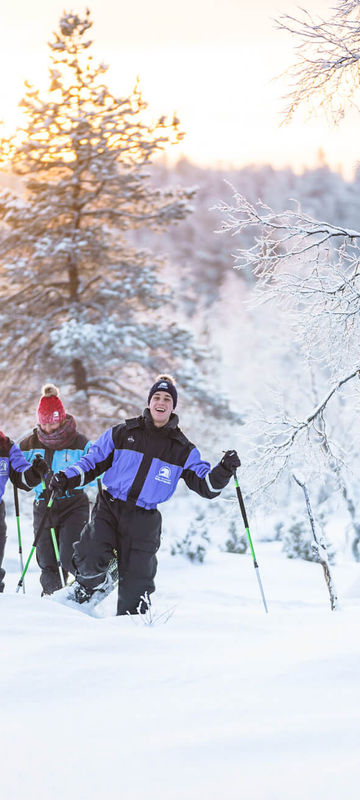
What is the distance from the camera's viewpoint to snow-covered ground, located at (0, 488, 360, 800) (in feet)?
7.18

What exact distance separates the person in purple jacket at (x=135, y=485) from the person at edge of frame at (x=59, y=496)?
47.7 inches

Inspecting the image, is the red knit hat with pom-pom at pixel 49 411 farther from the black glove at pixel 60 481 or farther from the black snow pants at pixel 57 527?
the black glove at pixel 60 481

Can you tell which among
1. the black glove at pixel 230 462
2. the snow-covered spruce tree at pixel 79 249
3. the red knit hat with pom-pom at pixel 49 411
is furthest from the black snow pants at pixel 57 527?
the snow-covered spruce tree at pixel 79 249

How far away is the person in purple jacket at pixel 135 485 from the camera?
191 inches

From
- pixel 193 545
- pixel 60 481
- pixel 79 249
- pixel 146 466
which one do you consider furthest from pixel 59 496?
pixel 79 249

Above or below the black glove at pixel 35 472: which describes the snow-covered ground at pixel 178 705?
below

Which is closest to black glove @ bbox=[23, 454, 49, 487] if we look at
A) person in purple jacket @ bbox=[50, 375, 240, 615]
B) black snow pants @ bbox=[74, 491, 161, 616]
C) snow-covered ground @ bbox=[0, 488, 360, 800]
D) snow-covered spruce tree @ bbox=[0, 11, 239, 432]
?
person in purple jacket @ bbox=[50, 375, 240, 615]

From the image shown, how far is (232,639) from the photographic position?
3.65 m

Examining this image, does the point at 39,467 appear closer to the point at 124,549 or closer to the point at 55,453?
the point at 55,453

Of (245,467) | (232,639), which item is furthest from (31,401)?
(232,639)

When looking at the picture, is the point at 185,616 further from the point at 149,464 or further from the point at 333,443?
the point at 333,443

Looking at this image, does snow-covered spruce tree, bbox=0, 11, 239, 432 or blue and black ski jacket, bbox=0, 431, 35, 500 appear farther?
snow-covered spruce tree, bbox=0, 11, 239, 432

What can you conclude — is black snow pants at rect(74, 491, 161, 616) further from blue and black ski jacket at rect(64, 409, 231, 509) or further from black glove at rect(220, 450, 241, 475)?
black glove at rect(220, 450, 241, 475)

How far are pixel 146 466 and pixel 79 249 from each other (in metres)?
Result: 10.8
